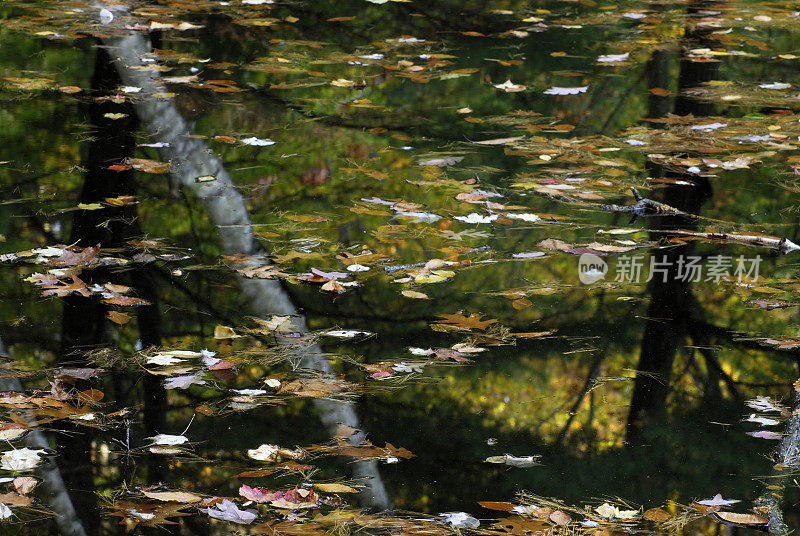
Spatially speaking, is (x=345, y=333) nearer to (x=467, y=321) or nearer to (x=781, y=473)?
(x=467, y=321)

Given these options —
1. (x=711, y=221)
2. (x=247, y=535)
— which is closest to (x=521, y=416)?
(x=247, y=535)

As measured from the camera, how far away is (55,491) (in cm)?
228

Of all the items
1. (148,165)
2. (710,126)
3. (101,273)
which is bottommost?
(101,273)

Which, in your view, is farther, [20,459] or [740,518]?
[20,459]

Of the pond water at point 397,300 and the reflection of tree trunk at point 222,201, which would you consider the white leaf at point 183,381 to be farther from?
the reflection of tree trunk at point 222,201

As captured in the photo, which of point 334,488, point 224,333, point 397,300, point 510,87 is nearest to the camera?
point 334,488

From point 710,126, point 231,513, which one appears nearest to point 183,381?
point 231,513

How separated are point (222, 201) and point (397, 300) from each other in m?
1.37

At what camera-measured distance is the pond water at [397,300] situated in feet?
7.71

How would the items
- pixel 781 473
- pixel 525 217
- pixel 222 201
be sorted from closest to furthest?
pixel 781 473
pixel 525 217
pixel 222 201

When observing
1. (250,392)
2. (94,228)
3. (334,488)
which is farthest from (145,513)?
(94,228)

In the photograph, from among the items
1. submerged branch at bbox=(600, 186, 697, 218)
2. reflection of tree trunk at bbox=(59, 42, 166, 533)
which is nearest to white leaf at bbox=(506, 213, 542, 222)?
submerged branch at bbox=(600, 186, 697, 218)

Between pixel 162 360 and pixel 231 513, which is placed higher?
pixel 162 360

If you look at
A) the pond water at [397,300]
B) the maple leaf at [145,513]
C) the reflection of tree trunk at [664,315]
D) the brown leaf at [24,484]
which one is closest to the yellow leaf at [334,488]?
the pond water at [397,300]
